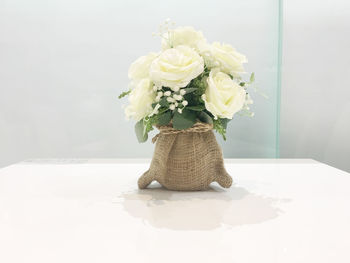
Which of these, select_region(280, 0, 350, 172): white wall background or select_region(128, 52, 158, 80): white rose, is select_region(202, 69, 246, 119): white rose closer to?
select_region(128, 52, 158, 80): white rose

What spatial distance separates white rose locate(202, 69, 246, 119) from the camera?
82 centimetres

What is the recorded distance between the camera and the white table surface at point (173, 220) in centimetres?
57

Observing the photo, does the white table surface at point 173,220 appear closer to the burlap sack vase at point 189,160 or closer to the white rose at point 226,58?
the burlap sack vase at point 189,160

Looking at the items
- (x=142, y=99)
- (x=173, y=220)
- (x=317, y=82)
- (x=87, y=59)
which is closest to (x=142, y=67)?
(x=142, y=99)

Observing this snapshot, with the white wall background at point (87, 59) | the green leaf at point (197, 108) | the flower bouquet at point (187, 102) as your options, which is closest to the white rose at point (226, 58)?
the flower bouquet at point (187, 102)

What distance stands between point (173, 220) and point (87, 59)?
3.75 feet

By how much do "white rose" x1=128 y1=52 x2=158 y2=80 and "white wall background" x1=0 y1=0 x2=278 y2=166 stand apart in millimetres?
792

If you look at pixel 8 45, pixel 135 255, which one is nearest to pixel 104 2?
pixel 8 45

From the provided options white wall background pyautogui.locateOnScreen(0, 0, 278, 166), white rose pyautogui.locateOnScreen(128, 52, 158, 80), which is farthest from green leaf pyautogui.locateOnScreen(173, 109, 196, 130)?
white wall background pyautogui.locateOnScreen(0, 0, 278, 166)

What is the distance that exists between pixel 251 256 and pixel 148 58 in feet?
1.75

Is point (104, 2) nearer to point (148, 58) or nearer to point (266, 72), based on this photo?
point (266, 72)

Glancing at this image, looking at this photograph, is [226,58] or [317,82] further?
[317,82]

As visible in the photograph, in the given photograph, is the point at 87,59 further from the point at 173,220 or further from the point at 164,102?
the point at 173,220

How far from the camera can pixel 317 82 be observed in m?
1.64
